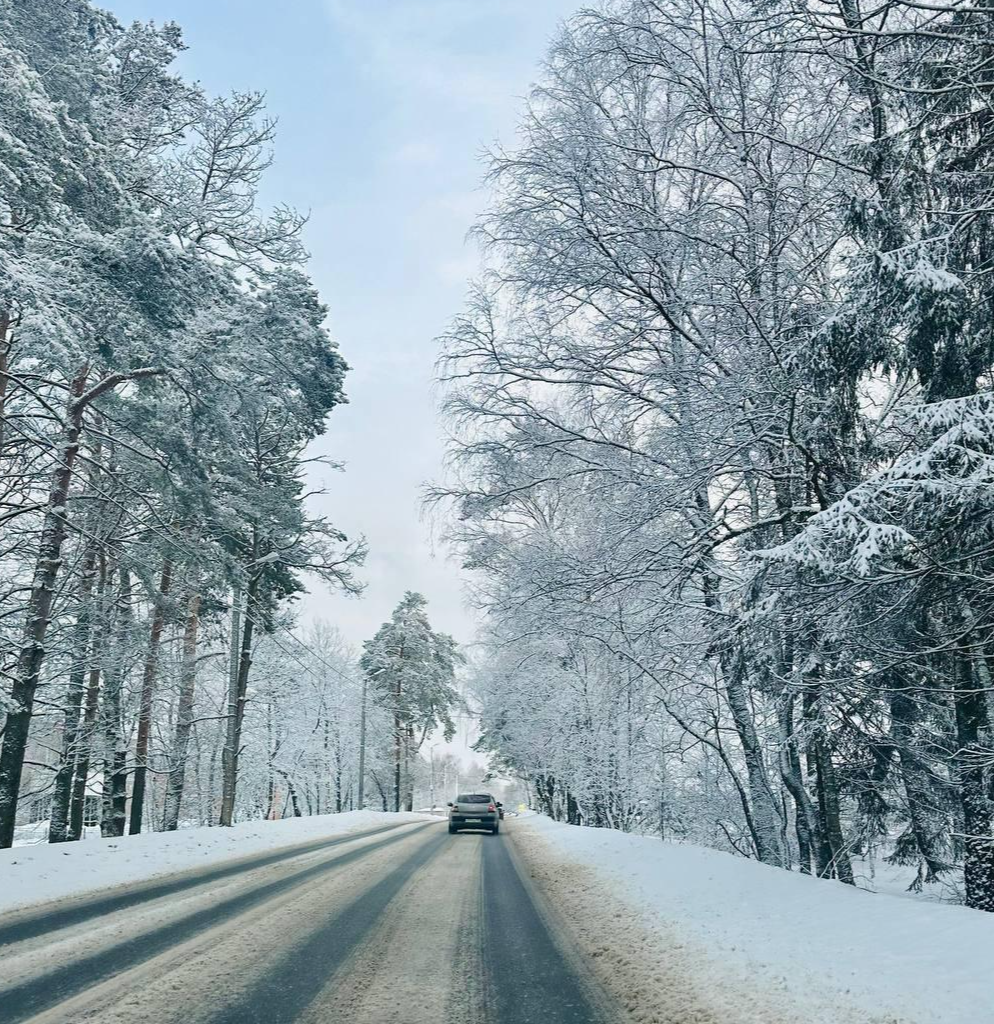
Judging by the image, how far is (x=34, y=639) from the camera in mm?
12711

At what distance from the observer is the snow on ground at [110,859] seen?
8.95 m

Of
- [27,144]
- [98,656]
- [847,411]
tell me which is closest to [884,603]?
[847,411]

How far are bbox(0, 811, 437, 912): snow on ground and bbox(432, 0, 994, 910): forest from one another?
672 centimetres

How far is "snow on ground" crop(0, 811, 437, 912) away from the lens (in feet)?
29.3

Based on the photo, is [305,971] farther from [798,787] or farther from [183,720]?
[183,720]

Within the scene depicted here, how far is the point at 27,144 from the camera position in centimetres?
891

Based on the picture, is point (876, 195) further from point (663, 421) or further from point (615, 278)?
point (663, 421)

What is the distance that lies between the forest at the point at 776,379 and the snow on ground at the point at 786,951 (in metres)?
1.45

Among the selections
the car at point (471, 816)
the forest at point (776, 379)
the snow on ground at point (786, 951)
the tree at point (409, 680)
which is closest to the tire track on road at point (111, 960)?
the snow on ground at point (786, 951)

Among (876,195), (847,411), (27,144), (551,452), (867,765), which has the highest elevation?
(27,144)

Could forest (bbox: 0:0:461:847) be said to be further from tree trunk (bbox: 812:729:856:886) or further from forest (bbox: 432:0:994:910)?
tree trunk (bbox: 812:729:856:886)

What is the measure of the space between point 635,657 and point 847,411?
5.07m

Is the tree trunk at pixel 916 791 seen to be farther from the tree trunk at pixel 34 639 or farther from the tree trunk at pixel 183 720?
the tree trunk at pixel 183 720

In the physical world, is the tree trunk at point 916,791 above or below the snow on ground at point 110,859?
above
